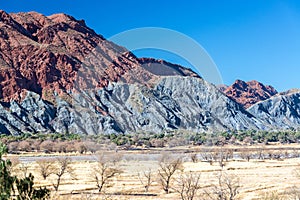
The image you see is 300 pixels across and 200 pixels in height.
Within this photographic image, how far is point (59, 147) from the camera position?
406 feet

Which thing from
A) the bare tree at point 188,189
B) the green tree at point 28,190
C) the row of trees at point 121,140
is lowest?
the bare tree at point 188,189

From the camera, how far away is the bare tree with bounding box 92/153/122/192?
52750 millimetres

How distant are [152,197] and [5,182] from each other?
111ft

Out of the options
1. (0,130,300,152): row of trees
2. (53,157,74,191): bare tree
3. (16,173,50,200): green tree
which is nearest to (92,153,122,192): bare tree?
(53,157,74,191): bare tree

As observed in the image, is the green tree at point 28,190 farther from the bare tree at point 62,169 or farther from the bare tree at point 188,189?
the bare tree at point 62,169

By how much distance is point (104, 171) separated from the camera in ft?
183

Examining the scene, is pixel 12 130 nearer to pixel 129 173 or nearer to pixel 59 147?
pixel 59 147

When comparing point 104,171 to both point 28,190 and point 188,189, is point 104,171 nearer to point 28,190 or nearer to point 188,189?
point 188,189

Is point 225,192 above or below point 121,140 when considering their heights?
below

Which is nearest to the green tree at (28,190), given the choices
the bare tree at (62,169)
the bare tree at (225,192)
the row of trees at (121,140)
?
the bare tree at (225,192)

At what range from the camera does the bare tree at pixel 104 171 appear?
5275cm

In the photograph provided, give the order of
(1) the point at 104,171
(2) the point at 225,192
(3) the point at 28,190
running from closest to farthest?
(3) the point at 28,190, (2) the point at 225,192, (1) the point at 104,171

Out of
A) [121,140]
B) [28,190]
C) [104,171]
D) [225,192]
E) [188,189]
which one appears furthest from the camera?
[121,140]

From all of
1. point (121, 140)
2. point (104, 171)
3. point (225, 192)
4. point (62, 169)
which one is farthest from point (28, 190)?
point (121, 140)
